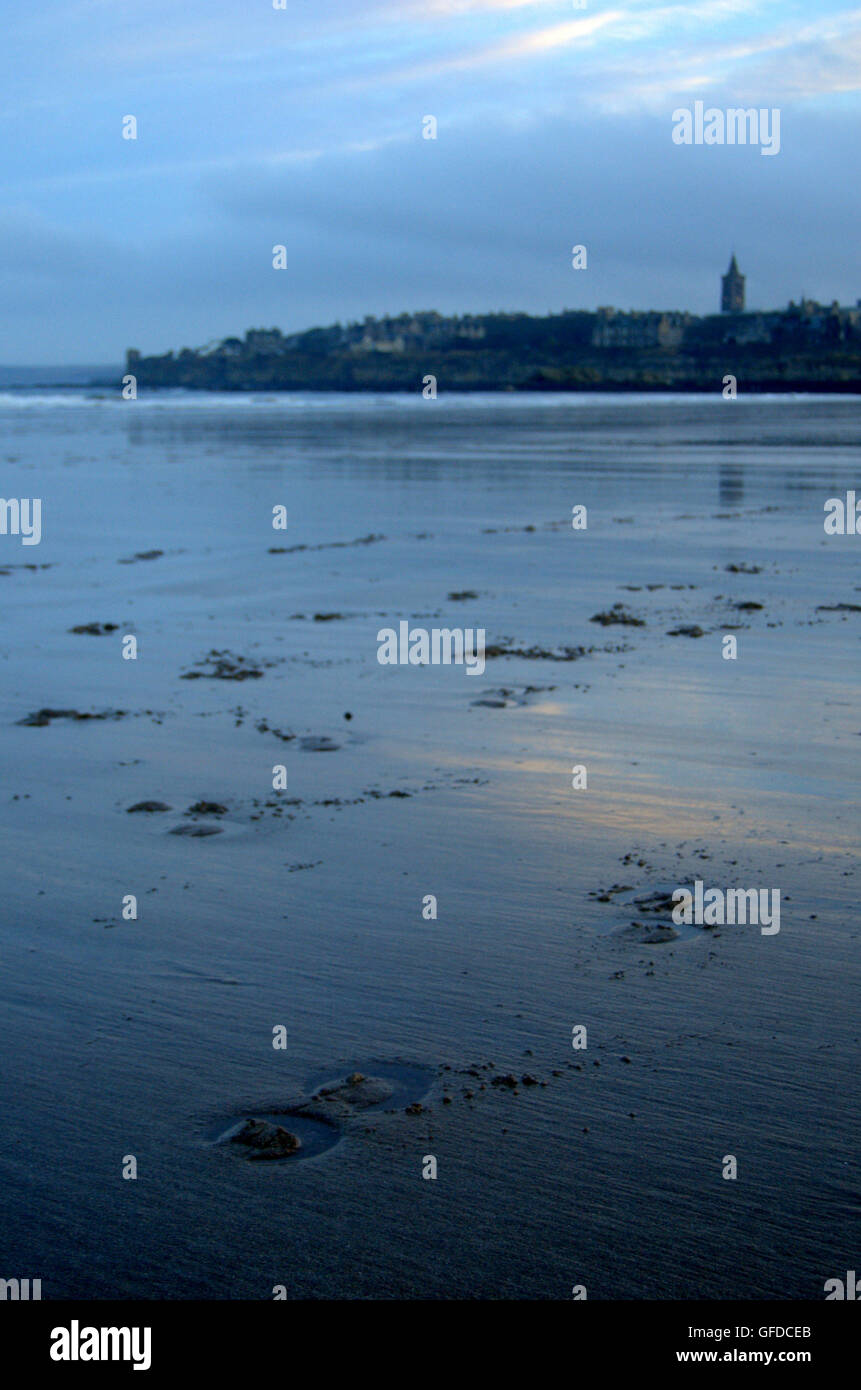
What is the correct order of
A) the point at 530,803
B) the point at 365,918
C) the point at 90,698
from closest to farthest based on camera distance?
the point at 365,918, the point at 530,803, the point at 90,698

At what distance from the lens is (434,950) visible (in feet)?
20.0

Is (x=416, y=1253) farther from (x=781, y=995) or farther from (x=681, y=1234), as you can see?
(x=781, y=995)

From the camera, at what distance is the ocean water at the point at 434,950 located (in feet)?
13.6

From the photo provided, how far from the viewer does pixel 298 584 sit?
57.9 ft

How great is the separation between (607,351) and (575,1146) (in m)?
197

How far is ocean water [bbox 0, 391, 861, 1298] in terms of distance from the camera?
4137 mm

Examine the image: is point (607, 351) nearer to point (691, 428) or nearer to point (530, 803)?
point (691, 428)

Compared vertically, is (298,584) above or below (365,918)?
above

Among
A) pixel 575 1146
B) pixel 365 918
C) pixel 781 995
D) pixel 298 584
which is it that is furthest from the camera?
pixel 298 584

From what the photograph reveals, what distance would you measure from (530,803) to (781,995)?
2.70 m

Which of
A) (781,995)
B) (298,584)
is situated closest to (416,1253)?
(781,995)

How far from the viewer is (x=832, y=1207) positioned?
4195 mm

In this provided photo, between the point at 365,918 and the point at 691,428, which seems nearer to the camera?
the point at 365,918
